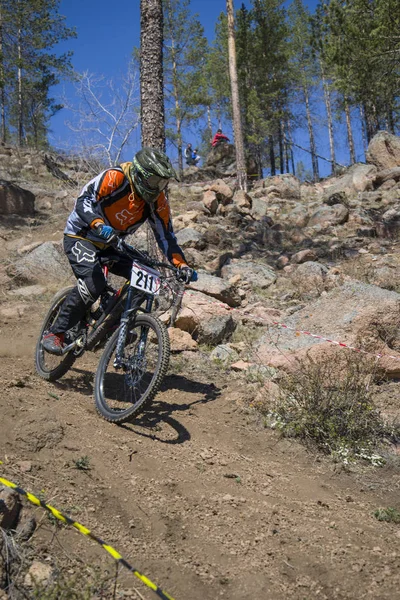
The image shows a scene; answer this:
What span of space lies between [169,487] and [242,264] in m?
6.62

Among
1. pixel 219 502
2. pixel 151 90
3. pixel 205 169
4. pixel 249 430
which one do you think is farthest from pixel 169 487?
pixel 205 169

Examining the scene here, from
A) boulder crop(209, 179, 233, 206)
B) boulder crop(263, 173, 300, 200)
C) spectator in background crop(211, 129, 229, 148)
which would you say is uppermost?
spectator in background crop(211, 129, 229, 148)

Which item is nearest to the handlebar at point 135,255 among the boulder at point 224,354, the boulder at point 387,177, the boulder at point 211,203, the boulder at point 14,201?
the boulder at point 224,354

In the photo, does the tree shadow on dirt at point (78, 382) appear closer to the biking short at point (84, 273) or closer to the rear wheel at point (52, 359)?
the rear wheel at point (52, 359)

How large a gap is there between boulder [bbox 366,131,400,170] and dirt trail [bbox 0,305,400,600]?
52.0ft

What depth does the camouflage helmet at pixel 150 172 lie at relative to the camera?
4102 millimetres

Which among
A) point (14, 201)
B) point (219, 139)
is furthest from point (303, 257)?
point (219, 139)

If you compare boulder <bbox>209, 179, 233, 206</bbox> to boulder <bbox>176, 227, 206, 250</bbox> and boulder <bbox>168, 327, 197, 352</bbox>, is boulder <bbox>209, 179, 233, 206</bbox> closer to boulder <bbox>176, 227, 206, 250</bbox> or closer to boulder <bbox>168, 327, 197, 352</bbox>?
boulder <bbox>176, 227, 206, 250</bbox>

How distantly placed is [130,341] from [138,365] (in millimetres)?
226

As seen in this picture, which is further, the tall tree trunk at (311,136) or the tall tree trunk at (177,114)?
the tall tree trunk at (311,136)

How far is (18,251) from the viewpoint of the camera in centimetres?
1057

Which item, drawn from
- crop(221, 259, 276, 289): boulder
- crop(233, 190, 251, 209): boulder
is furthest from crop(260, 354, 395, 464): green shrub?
crop(233, 190, 251, 209): boulder

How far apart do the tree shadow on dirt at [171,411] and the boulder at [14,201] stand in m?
10.1

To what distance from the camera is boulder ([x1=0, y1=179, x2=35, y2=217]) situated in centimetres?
1388
